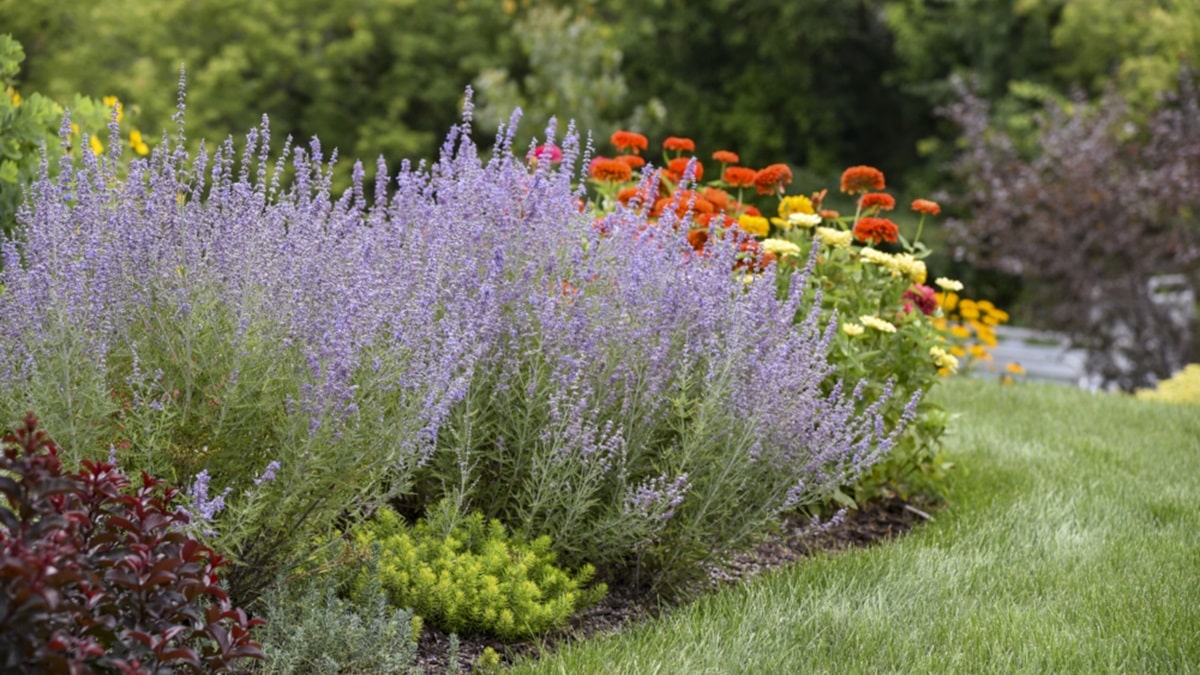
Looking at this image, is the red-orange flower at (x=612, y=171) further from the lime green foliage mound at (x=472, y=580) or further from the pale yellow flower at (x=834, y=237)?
the lime green foliage mound at (x=472, y=580)

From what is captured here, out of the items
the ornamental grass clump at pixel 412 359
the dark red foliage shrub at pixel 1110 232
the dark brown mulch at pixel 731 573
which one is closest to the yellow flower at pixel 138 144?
the ornamental grass clump at pixel 412 359

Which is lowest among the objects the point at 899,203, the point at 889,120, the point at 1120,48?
the point at 899,203

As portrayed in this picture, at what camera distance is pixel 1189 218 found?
41.2 feet

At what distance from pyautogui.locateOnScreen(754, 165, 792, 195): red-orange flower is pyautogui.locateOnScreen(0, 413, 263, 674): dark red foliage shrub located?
322cm

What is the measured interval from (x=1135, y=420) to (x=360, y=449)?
572 centimetres

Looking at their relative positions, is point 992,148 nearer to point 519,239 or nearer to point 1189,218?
point 1189,218

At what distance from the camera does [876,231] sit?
15.8ft

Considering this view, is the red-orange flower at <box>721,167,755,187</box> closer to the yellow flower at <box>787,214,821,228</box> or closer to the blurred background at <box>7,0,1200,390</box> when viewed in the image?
the yellow flower at <box>787,214,821,228</box>

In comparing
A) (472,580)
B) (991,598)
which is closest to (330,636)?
(472,580)

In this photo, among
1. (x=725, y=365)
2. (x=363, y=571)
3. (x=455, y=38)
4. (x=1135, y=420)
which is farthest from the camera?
(x=455, y=38)

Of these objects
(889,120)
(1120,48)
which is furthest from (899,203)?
(1120,48)

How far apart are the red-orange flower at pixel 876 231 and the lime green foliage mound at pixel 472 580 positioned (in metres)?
2.01

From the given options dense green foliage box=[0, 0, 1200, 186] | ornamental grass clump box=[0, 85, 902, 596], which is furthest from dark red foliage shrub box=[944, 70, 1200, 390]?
ornamental grass clump box=[0, 85, 902, 596]

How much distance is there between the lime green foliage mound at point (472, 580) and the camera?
3.33 meters
